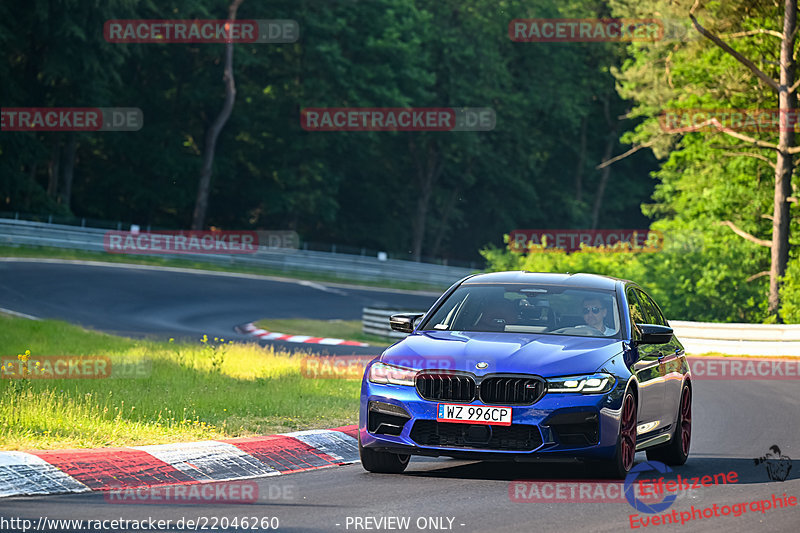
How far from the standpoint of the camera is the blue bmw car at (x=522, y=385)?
29.3ft

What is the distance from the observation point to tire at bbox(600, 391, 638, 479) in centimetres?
916

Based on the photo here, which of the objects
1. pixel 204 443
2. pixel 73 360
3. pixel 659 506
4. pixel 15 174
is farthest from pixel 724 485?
pixel 15 174

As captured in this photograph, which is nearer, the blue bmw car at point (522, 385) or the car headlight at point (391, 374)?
the blue bmw car at point (522, 385)

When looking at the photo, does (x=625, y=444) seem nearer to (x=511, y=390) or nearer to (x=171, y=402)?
(x=511, y=390)

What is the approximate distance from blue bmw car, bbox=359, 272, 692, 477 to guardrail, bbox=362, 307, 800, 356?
52.3ft

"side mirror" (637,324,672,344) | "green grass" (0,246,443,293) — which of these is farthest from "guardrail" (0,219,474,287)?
"side mirror" (637,324,672,344)

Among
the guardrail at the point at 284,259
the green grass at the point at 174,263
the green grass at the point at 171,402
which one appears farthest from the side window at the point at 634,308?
the guardrail at the point at 284,259

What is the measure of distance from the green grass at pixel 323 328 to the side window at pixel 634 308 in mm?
20769

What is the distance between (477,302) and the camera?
10625 millimetres

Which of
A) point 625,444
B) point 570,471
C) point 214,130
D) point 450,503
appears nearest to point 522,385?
point 625,444

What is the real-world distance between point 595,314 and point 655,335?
0.61 meters

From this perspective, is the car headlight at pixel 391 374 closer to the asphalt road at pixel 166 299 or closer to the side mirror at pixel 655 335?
the side mirror at pixel 655 335

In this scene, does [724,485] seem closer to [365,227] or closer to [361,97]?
[361,97]

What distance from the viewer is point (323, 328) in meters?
35.9
